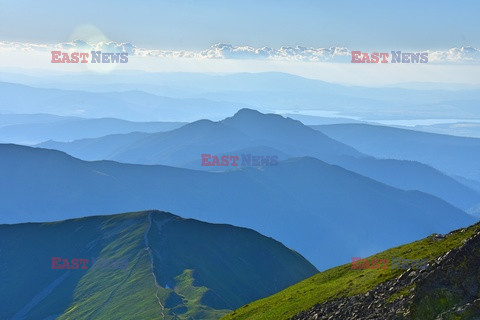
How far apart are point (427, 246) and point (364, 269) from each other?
12.5 metres

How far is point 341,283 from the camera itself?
93062 mm

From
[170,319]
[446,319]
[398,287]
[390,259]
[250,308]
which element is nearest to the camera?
[446,319]

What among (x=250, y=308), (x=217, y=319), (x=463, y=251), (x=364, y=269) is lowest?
(x=217, y=319)

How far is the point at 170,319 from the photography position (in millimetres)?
194125

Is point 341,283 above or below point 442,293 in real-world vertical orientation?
below

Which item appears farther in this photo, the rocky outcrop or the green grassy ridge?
the green grassy ridge

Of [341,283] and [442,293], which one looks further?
[341,283]

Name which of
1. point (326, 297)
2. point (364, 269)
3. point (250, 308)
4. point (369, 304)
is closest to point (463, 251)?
point (369, 304)

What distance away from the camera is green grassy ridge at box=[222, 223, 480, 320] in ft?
264

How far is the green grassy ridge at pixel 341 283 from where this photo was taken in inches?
3173

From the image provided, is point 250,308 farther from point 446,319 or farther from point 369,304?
point 446,319

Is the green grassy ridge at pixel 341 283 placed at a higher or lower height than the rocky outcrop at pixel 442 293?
lower

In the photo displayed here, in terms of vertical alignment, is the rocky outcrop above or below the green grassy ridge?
above

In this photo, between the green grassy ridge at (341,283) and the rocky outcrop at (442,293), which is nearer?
the rocky outcrop at (442,293)
